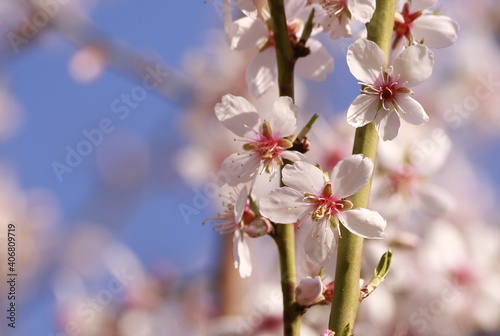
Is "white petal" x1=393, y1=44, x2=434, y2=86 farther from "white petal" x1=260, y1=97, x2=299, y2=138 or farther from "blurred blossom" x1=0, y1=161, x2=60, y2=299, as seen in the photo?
"blurred blossom" x1=0, y1=161, x2=60, y2=299

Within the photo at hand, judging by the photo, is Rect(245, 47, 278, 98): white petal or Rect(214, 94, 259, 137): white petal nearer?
Rect(214, 94, 259, 137): white petal

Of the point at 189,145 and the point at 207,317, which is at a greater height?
the point at 189,145

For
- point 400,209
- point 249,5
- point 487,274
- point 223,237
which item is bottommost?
point 487,274

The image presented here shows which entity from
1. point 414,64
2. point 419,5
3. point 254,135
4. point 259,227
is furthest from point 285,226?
point 419,5

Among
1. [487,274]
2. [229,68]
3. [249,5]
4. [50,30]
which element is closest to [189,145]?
[229,68]

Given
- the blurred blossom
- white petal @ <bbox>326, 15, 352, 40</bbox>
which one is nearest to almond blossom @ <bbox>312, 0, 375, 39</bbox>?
white petal @ <bbox>326, 15, 352, 40</bbox>

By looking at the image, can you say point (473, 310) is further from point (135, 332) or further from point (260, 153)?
point (260, 153)

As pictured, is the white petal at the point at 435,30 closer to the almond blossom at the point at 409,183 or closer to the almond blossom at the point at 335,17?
the almond blossom at the point at 335,17
